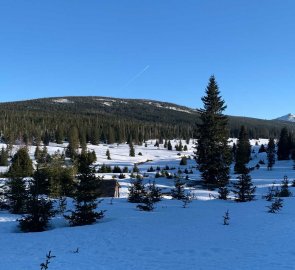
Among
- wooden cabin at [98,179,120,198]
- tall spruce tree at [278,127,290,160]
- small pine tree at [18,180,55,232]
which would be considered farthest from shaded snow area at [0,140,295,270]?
tall spruce tree at [278,127,290,160]

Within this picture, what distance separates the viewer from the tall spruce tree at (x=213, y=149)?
37250 millimetres

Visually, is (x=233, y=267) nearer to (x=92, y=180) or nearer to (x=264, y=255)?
(x=264, y=255)

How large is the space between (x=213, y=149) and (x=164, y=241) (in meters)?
22.9

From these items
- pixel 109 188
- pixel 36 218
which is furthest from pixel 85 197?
pixel 109 188

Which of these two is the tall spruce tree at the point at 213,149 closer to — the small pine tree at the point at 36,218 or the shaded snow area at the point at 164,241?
the shaded snow area at the point at 164,241

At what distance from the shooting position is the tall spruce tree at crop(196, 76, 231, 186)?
37.2m

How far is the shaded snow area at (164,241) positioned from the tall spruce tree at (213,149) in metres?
12.3

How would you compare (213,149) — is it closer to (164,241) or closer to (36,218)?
(36,218)

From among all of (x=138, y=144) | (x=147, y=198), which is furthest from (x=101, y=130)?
(x=147, y=198)

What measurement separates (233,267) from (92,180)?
12.4 metres

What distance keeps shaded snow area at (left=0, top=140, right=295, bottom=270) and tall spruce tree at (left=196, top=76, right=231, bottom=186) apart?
485 inches

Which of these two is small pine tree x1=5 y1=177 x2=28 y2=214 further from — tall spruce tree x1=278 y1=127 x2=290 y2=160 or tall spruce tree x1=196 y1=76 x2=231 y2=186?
tall spruce tree x1=278 y1=127 x2=290 y2=160

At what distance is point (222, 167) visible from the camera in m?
37.3

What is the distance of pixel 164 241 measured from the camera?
15.4 m
